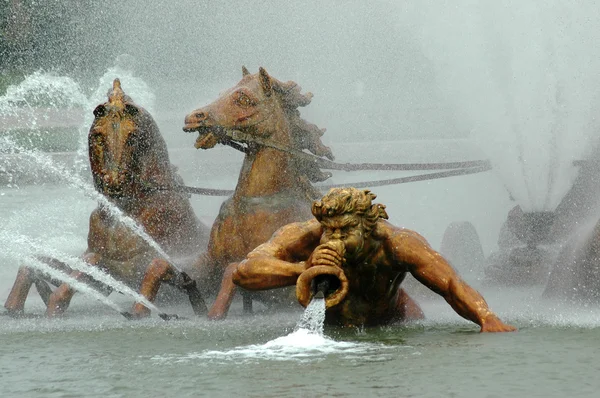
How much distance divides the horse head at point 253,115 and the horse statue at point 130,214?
56 cm

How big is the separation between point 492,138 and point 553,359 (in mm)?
6052

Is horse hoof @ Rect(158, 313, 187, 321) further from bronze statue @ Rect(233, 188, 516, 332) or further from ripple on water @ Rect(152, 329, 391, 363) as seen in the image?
ripple on water @ Rect(152, 329, 391, 363)

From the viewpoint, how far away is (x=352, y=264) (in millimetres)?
6582

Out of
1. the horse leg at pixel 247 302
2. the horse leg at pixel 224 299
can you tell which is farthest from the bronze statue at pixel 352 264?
the horse leg at pixel 247 302

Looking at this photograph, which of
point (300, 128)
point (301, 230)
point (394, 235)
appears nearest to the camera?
point (394, 235)

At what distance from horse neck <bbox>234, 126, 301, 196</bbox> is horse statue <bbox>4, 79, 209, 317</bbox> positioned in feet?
2.19

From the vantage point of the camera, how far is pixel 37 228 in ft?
46.4

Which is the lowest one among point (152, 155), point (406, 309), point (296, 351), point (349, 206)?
point (296, 351)

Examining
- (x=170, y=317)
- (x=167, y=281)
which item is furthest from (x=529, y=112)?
(x=170, y=317)

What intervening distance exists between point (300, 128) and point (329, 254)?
2781mm

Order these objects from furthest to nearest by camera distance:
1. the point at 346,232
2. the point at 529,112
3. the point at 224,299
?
the point at 529,112 < the point at 224,299 < the point at 346,232

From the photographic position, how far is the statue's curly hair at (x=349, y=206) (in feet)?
20.9

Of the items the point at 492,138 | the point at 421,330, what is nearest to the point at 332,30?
the point at 492,138

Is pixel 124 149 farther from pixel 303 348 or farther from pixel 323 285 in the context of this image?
pixel 303 348
